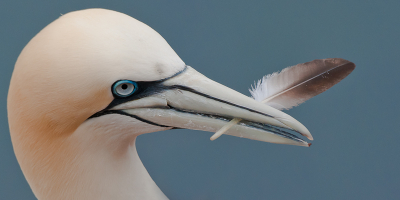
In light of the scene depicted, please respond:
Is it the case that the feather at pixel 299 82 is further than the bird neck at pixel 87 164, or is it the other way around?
the feather at pixel 299 82

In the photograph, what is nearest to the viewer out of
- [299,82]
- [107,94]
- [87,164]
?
[107,94]

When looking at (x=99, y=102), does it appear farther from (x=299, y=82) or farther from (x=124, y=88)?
(x=299, y=82)

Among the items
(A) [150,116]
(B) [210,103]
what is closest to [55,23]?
(A) [150,116]

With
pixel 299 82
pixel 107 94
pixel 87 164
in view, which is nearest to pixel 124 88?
pixel 107 94

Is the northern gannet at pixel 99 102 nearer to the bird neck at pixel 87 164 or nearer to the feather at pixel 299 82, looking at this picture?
the bird neck at pixel 87 164

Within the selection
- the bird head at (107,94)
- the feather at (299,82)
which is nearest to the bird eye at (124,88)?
the bird head at (107,94)

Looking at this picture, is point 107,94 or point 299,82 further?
point 299,82
